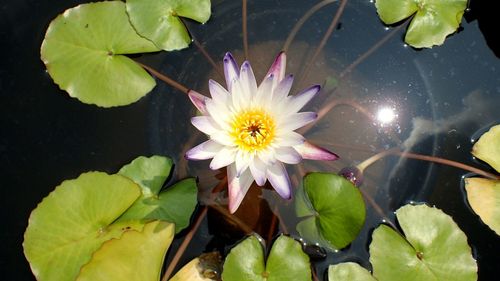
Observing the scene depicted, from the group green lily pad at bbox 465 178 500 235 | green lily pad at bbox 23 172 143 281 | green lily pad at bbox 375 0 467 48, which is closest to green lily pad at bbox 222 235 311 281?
green lily pad at bbox 23 172 143 281

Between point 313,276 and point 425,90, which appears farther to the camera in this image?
point 425,90

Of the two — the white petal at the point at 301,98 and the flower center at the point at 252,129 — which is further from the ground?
the white petal at the point at 301,98

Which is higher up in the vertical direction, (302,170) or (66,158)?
(302,170)

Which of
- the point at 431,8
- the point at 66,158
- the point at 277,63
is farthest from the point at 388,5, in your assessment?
the point at 66,158

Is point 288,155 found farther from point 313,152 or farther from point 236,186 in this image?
point 236,186

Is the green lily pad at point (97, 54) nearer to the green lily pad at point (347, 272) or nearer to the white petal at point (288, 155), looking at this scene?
the white petal at point (288, 155)

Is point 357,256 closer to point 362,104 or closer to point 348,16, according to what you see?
point 362,104

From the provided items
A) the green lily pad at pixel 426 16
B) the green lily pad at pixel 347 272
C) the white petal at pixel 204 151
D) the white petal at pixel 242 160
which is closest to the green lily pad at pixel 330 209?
the green lily pad at pixel 347 272
